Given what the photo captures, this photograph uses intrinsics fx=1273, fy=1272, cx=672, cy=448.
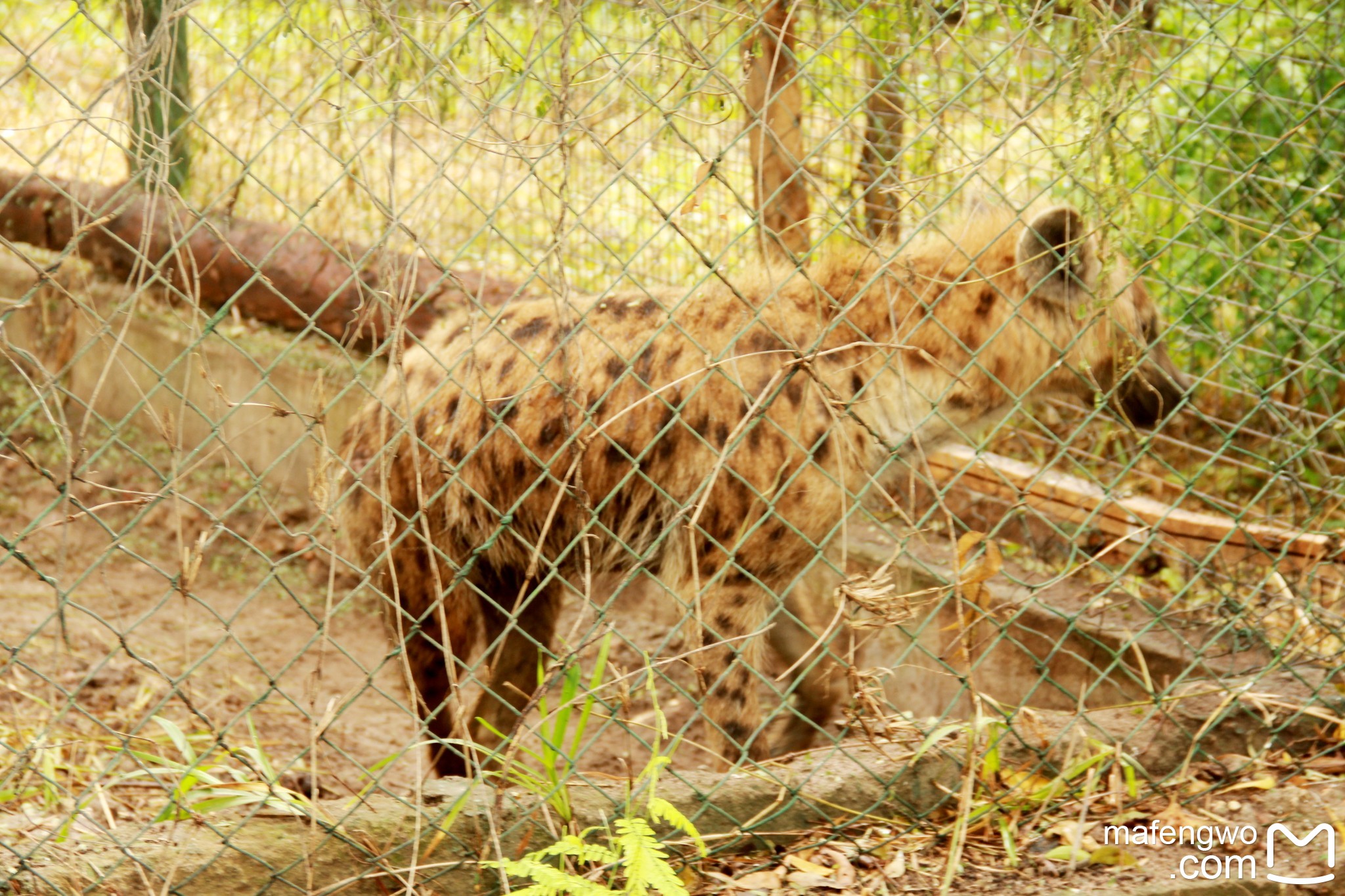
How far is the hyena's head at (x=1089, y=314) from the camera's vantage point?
11.0 feet

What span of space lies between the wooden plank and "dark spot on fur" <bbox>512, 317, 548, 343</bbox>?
1300 mm

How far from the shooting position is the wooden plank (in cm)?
370

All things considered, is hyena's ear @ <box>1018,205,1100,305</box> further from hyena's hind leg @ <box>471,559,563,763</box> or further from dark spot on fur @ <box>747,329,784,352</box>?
hyena's hind leg @ <box>471,559,563,763</box>

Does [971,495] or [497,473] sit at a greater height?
[971,495]

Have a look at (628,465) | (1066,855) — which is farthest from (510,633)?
(1066,855)

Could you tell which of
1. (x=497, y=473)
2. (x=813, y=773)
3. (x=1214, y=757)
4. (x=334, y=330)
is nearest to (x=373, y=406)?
(x=497, y=473)

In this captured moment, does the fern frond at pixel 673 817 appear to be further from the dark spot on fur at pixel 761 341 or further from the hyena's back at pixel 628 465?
the dark spot on fur at pixel 761 341

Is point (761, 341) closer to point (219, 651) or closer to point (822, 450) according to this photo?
point (822, 450)

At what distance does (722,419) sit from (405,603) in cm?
103

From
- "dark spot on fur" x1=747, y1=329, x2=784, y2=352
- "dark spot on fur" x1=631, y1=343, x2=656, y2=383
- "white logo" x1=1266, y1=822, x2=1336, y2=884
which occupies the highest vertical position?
"dark spot on fur" x1=747, y1=329, x2=784, y2=352

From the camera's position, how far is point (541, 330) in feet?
11.9

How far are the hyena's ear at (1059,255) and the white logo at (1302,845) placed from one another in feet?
4.26

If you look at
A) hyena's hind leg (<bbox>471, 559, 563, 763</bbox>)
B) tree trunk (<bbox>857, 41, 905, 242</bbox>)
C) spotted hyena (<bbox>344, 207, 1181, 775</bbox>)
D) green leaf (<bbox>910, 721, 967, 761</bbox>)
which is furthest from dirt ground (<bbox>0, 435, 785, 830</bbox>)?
tree trunk (<bbox>857, 41, 905, 242</bbox>)

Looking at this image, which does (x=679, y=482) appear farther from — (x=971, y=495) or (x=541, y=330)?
(x=971, y=495)
